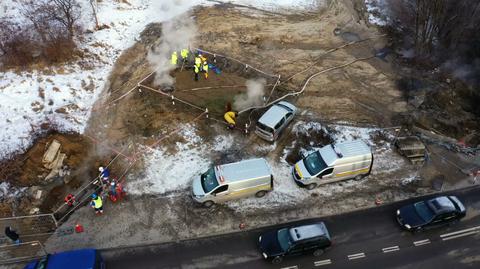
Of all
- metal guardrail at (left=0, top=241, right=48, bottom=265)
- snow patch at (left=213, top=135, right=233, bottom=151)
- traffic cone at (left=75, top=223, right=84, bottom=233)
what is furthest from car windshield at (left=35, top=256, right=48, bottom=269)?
snow patch at (left=213, top=135, right=233, bottom=151)

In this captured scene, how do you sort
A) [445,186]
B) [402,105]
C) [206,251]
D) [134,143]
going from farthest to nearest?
[402,105], [134,143], [445,186], [206,251]

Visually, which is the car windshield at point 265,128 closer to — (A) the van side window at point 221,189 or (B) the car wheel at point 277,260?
(A) the van side window at point 221,189

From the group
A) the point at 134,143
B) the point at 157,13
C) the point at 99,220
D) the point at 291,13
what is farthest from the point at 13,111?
the point at 291,13

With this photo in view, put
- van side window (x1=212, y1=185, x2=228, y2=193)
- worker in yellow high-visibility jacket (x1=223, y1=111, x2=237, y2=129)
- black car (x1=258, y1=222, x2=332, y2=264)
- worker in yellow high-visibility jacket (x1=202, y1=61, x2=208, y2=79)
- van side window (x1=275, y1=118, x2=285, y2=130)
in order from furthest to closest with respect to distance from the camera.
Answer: worker in yellow high-visibility jacket (x1=202, y1=61, x2=208, y2=79)
worker in yellow high-visibility jacket (x1=223, y1=111, x2=237, y2=129)
van side window (x1=275, y1=118, x2=285, y2=130)
van side window (x1=212, y1=185, x2=228, y2=193)
black car (x1=258, y1=222, x2=332, y2=264)

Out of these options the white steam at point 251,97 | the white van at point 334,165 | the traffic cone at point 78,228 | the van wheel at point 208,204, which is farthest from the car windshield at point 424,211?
the traffic cone at point 78,228

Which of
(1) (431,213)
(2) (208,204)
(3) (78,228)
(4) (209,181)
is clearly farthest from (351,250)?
(3) (78,228)

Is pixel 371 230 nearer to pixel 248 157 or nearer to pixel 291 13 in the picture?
pixel 248 157

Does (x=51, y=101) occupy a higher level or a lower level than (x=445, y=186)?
higher

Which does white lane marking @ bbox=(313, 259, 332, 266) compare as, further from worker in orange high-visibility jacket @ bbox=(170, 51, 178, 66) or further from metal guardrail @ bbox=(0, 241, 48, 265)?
worker in orange high-visibility jacket @ bbox=(170, 51, 178, 66)
